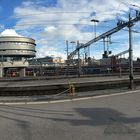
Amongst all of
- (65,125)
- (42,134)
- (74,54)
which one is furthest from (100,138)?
(74,54)

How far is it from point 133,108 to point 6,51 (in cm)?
12117

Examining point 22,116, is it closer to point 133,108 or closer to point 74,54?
point 133,108

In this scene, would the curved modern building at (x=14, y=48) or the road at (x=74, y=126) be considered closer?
the road at (x=74, y=126)

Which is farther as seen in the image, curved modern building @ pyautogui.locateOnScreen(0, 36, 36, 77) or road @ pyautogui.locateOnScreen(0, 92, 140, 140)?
curved modern building @ pyautogui.locateOnScreen(0, 36, 36, 77)

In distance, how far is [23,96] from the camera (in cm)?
2531

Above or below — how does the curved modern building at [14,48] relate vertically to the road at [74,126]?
above

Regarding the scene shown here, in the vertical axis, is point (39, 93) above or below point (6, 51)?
below

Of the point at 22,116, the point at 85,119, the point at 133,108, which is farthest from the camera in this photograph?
the point at 133,108

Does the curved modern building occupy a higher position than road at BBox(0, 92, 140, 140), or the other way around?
the curved modern building

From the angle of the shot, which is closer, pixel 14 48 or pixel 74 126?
pixel 74 126

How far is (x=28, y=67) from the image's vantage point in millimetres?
113938

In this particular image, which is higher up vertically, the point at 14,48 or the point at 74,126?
the point at 14,48

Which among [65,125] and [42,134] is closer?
[42,134]

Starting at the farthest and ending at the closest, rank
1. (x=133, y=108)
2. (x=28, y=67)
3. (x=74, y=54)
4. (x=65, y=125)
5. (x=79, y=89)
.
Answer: (x=28, y=67), (x=74, y=54), (x=79, y=89), (x=133, y=108), (x=65, y=125)
